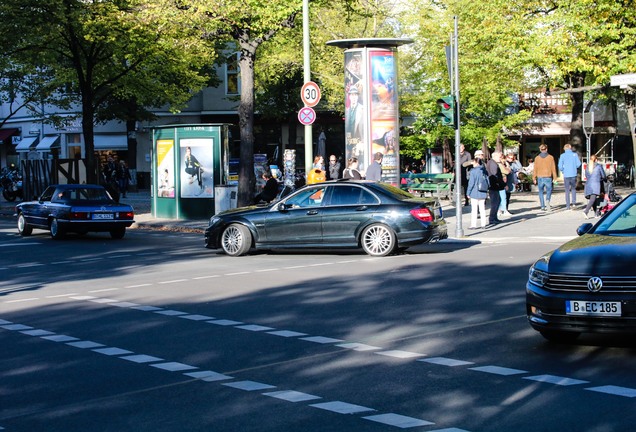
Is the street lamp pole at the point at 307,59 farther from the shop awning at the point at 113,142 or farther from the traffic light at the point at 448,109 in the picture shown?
the shop awning at the point at 113,142

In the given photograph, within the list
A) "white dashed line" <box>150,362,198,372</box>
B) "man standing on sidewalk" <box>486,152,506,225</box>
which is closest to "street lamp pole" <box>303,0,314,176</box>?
"man standing on sidewalk" <box>486,152,506,225</box>

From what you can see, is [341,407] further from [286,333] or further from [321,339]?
[286,333]

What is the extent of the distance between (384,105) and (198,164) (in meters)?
7.34

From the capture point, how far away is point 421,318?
11.9m

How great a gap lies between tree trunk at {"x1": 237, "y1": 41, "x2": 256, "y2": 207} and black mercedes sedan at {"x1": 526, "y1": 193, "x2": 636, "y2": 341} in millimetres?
20895

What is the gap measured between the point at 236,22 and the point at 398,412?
22834 millimetres

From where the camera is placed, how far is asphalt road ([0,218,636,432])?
7.29 metres

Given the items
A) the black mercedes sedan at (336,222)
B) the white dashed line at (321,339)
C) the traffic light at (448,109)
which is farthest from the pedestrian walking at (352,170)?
the white dashed line at (321,339)

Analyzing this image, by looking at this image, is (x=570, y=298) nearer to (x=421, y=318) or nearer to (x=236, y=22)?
(x=421, y=318)

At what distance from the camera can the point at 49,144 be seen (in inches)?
2699

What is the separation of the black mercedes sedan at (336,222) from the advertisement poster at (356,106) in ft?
24.4

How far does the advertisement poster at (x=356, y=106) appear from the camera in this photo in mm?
27250

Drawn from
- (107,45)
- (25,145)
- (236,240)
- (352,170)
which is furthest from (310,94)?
(25,145)

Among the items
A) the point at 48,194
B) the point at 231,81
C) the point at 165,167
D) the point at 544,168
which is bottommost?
the point at 48,194
